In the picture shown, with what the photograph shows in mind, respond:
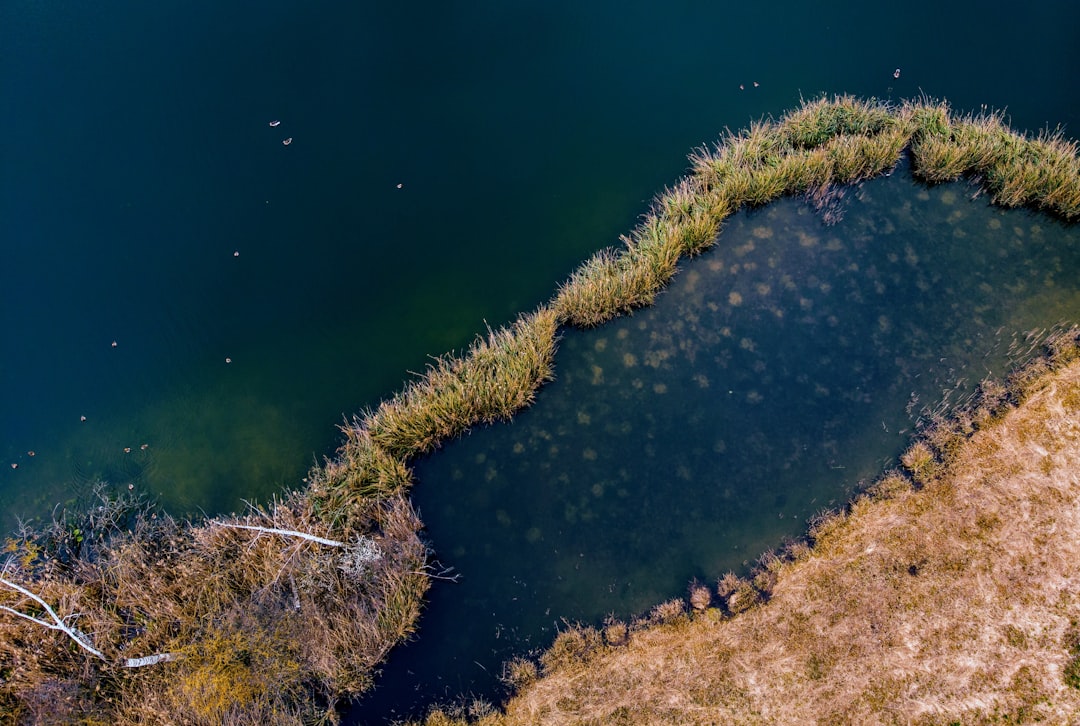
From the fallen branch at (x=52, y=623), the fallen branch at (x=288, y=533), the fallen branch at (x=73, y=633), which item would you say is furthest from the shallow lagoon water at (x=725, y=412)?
the fallen branch at (x=52, y=623)

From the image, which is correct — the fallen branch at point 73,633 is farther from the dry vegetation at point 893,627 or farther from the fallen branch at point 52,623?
the dry vegetation at point 893,627

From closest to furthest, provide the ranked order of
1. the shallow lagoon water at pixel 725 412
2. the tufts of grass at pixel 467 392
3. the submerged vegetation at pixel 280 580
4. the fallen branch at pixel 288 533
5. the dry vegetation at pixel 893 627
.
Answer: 1. the dry vegetation at pixel 893 627
2. the submerged vegetation at pixel 280 580
3. the fallen branch at pixel 288 533
4. the shallow lagoon water at pixel 725 412
5. the tufts of grass at pixel 467 392

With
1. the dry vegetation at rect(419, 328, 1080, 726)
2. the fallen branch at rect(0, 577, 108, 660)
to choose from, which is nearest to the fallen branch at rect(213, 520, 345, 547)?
the fallen branch at rect(0, 577, 108, 660)

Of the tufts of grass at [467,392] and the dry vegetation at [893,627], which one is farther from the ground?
the tufts of grass at [467,392]

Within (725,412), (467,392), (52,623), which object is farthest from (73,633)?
(725,412)

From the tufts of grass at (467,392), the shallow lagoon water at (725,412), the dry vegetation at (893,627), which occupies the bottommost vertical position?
the dry vegetation at (893,627)

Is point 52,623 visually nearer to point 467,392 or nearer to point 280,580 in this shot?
point 280,580

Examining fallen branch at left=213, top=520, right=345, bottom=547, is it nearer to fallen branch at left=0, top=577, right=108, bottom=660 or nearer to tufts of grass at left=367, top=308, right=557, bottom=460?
tufts of grass at left=367, top=308, right=557, bottom=460
